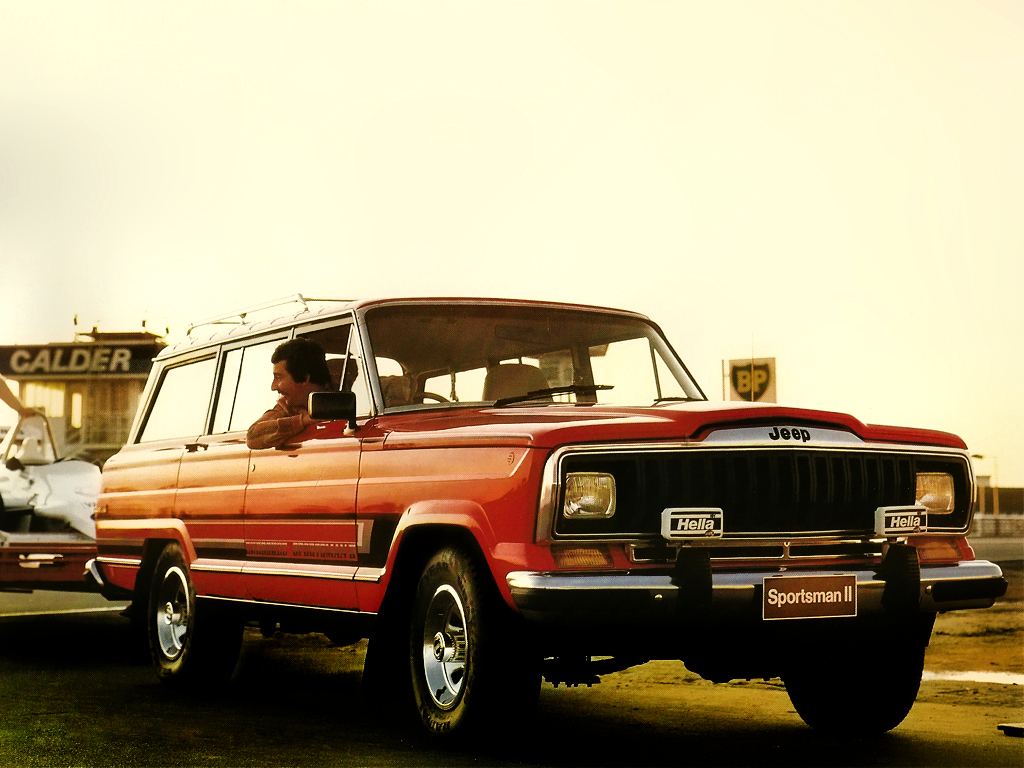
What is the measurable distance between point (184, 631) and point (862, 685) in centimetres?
410

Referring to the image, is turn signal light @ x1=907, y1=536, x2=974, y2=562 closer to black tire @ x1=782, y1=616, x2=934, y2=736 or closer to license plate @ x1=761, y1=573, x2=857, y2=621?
black tire @ x1=782, y1=616, x2=934, y2=736

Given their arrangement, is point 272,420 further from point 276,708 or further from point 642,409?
point 642,409

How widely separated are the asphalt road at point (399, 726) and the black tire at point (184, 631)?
0.16 meters

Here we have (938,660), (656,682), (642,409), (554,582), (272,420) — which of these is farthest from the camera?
(938,660)

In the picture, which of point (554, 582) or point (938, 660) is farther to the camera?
point (938, 660)

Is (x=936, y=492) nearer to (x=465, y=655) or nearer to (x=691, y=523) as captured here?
(x=691, y=523)

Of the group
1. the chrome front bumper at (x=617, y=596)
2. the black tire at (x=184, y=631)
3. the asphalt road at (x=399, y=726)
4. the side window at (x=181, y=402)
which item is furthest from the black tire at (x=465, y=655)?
the side window at (x=181, y=402)

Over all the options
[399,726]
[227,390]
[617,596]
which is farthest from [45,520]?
[617,596]

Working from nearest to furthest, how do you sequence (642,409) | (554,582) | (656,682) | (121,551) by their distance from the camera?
(554,582), (642,409), (121,551), (656,682)

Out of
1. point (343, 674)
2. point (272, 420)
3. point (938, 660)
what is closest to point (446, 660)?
point (272, 420)

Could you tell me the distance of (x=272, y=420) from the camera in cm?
759

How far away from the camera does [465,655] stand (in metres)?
5.75

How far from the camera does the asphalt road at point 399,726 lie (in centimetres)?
618

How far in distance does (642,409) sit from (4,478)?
23.5 feet
